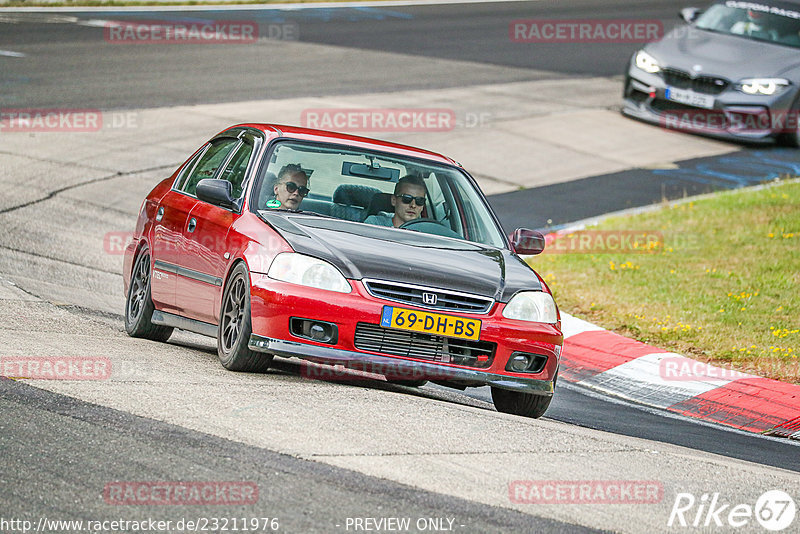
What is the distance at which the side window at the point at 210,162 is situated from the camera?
895 cm

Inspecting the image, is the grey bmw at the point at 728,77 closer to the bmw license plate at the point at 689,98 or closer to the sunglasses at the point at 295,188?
the bmw license plate at the point at 689,98

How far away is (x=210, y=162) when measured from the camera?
358 inches

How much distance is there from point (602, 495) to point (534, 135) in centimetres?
1443

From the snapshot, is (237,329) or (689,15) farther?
(689,15)

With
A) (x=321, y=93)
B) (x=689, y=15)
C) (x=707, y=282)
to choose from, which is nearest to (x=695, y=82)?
(x=689, y=15)

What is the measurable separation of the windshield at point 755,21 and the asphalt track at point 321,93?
1945 mm

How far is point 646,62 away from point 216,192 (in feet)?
43.8

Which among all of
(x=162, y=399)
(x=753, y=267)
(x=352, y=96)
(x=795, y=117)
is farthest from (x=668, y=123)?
(x=162, y=399)

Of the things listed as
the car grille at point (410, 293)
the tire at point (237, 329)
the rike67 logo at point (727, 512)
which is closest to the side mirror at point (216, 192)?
the tire at point (237, 329)

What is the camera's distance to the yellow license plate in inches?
279

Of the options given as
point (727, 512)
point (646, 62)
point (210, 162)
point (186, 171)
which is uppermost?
point (210, 162)

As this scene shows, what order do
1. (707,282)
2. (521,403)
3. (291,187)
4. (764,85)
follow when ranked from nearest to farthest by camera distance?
(521,403)
(291,187)
(707,282)
(764,85)

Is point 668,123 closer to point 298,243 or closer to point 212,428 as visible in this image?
point 298,243

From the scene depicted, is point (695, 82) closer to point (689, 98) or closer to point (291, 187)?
point (689, 98)
